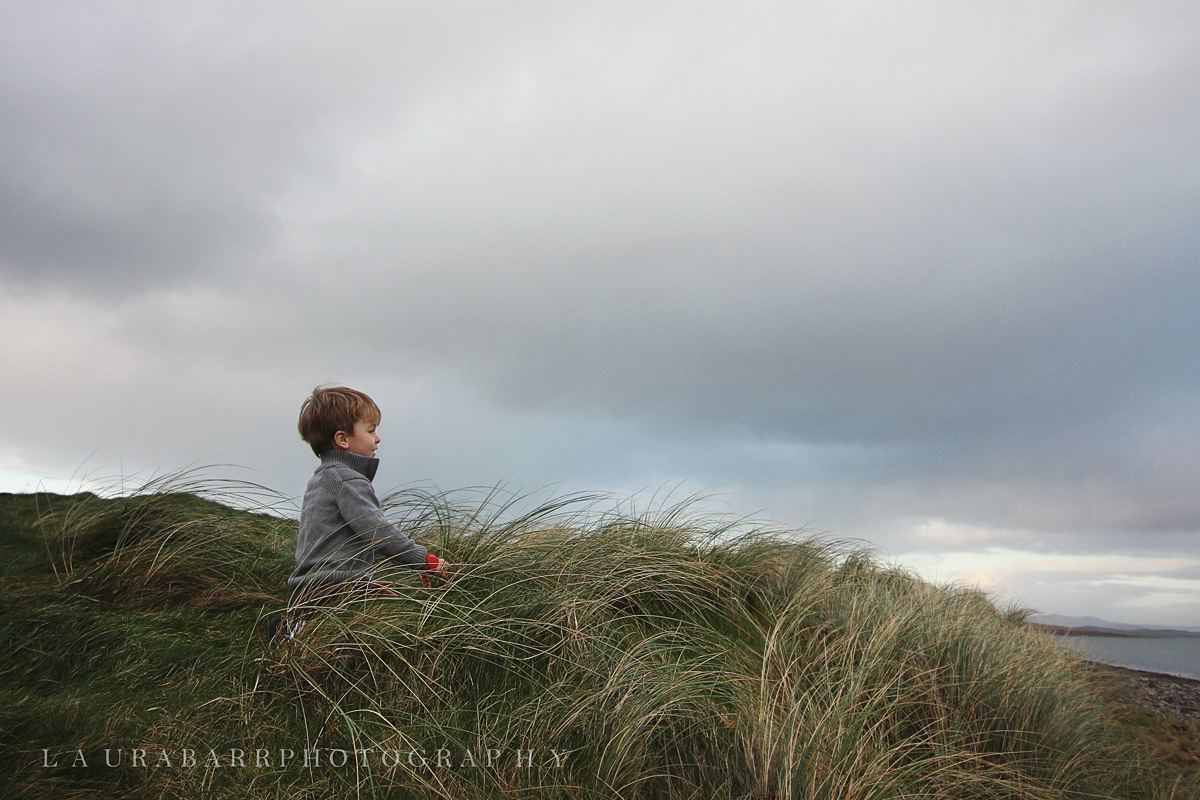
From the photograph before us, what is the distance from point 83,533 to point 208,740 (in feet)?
9.79

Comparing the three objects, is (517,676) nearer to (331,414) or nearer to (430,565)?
(430,565)

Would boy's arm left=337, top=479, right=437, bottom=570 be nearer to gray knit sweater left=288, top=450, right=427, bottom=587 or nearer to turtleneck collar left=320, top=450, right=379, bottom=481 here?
gray knit sweater left=288, top=450, right=427, bottom=587

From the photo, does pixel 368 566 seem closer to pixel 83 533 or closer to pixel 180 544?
pixel 180 544

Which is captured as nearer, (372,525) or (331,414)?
(372,525)

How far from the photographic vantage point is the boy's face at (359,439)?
12.7 feet

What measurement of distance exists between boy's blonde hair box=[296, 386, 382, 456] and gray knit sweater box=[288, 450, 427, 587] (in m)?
0.14

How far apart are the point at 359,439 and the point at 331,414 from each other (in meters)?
0.20

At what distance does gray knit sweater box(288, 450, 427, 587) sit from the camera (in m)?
3.64

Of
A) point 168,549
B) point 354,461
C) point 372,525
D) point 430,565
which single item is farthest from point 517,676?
point 168,549

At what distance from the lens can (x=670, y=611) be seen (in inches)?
163

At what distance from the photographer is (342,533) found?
12.5 ft

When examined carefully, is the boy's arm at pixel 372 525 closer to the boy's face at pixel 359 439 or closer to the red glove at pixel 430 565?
the red glove at pixel 430 565

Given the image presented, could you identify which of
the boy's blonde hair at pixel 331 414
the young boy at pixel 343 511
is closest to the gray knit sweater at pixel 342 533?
the young boy at pixel 343 511

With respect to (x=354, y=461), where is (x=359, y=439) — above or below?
above
